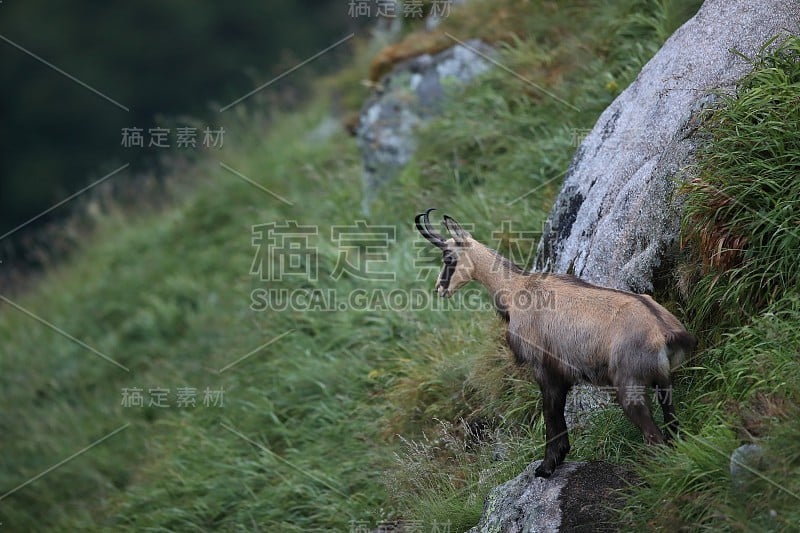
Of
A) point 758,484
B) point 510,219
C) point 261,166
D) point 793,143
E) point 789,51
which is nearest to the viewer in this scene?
point 758,484

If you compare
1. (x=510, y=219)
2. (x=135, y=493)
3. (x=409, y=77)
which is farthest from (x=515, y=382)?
(x=409, y=77)

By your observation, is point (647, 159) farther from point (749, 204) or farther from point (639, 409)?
point (639, 409)

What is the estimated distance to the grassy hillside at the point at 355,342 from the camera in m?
5.24

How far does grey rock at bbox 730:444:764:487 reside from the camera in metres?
4.39

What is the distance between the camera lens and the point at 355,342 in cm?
841

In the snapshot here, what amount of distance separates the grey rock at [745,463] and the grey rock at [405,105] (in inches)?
237

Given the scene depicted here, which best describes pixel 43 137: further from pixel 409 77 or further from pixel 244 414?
pixel 244 414

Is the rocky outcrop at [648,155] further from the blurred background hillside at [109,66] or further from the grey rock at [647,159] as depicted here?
the blurred background hillside at [109,66]

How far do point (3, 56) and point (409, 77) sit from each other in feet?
67.7

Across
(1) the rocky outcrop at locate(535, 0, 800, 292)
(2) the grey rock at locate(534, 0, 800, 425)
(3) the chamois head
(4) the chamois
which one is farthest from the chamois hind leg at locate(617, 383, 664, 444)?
(3) the chamois head

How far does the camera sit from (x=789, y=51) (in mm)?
5840
